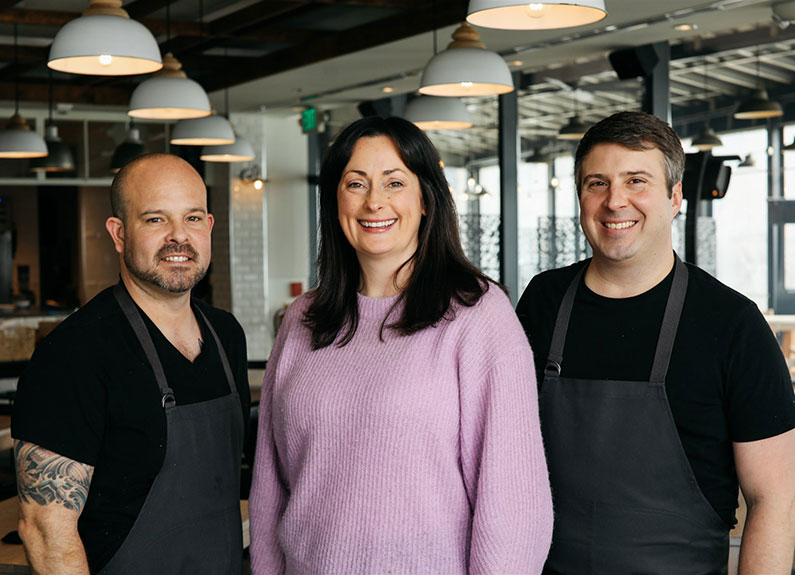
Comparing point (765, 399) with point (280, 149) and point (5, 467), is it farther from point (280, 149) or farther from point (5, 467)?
point (280, 149)

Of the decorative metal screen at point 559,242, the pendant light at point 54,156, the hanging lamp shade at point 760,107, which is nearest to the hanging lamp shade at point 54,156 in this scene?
the pendant light at point 54,156

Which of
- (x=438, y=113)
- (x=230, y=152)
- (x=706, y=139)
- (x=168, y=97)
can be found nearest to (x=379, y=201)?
(x=168, y=97)

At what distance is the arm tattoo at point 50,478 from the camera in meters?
1.89

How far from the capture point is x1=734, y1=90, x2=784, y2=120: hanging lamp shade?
579 cm

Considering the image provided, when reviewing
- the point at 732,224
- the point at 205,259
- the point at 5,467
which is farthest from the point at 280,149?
the point at 205,259

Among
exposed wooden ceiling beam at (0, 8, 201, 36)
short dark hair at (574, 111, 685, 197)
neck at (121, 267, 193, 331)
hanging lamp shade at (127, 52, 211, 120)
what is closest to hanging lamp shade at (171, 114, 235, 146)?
hanging lamp shade at (127, 52, 211, 120)

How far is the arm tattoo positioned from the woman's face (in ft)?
2.42

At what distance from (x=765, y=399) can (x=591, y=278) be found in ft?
1.44

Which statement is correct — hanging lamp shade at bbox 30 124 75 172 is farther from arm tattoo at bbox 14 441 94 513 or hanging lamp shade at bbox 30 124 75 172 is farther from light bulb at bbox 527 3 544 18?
arm tattoo at bbox 14 441 94 513

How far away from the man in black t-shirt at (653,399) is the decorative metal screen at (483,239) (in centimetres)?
582

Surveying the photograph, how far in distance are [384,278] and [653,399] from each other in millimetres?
601

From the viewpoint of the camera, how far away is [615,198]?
191 centimetres

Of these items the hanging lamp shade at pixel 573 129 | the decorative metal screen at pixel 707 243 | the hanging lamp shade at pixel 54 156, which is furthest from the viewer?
the hanging lamp shade at pixel 54 156

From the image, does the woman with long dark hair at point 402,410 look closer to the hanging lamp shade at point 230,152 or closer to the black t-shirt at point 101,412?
the black t-shirt at point 101,412
